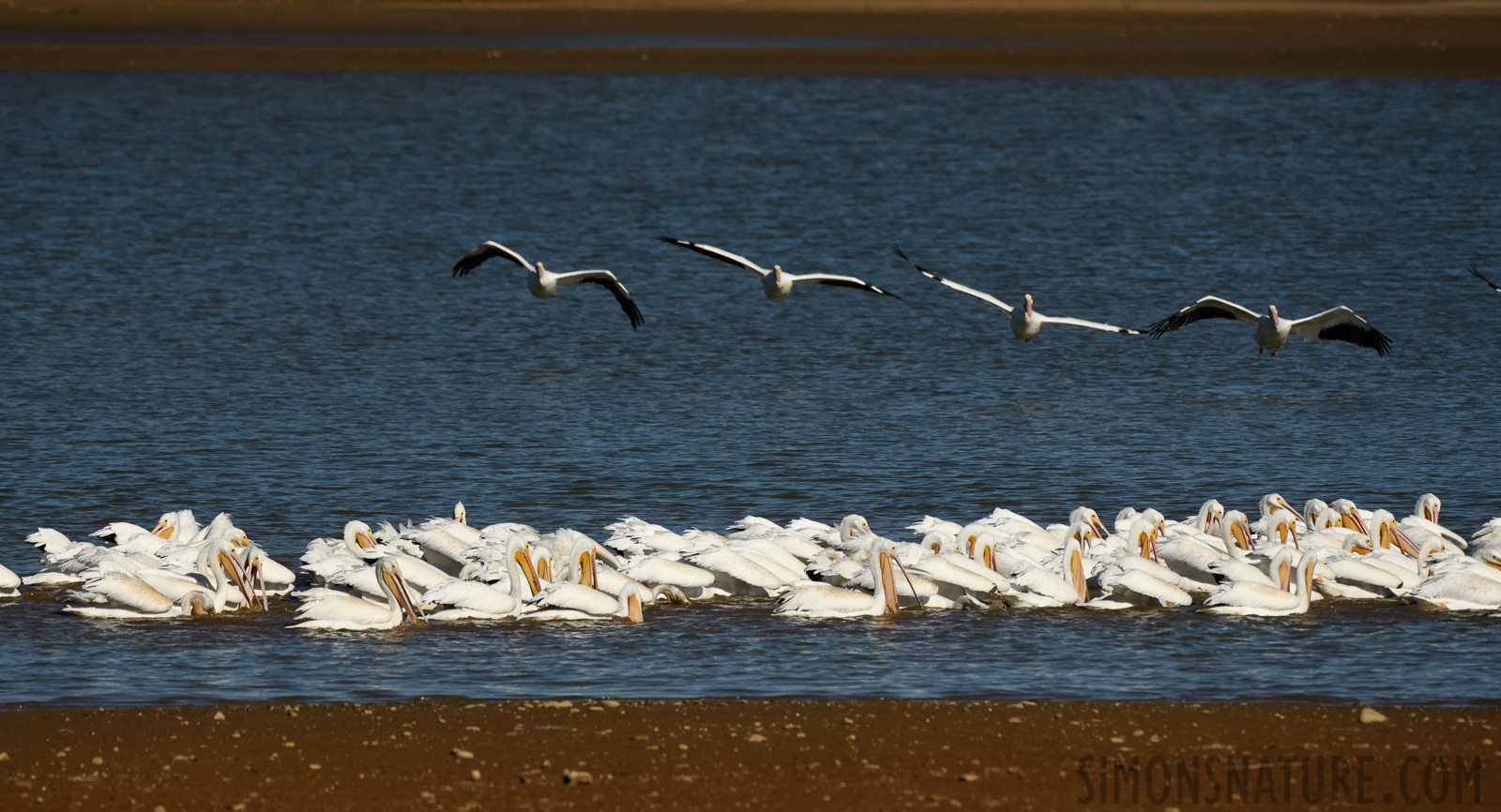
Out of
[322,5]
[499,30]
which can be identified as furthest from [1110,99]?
[322,5]

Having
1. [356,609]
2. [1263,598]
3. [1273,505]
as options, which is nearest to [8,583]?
[356,609]

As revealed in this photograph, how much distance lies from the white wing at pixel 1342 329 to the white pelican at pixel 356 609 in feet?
24.1

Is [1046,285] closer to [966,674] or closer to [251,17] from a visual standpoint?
[966,674]

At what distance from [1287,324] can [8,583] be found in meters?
9.09

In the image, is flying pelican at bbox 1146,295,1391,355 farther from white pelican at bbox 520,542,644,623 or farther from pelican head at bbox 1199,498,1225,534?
white pelican at bbox 520,542,644,623

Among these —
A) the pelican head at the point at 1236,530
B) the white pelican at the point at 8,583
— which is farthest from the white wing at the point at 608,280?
the white pelican at the point at 8,583

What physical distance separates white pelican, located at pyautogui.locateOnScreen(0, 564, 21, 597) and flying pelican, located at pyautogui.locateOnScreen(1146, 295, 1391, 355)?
7.33 m

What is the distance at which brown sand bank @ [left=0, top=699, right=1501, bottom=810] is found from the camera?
717cm

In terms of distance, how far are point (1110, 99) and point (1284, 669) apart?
2959cm

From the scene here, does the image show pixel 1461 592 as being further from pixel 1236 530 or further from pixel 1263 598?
pixel 1236 530

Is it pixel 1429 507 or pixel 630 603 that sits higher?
pixel 1429 507

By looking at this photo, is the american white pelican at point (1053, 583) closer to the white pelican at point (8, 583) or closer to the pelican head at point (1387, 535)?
the pelican head at point (1387, 535)

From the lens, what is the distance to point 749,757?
760cm

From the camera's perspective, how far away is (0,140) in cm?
3189
